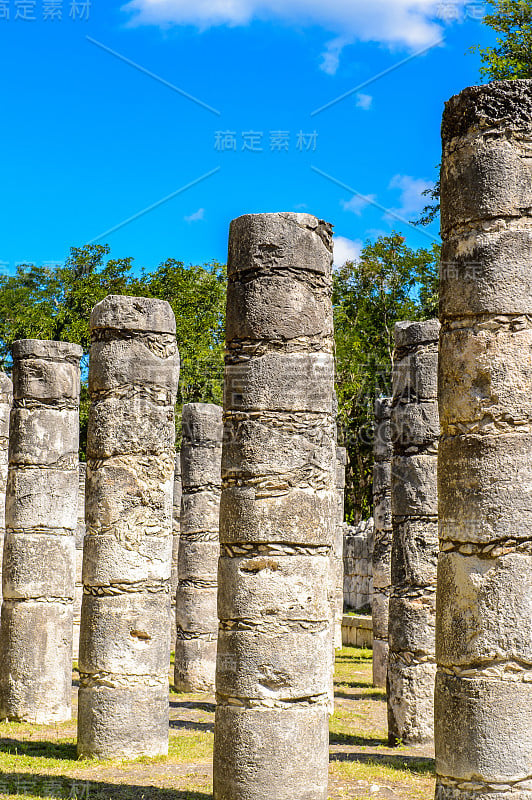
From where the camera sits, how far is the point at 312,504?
877cm

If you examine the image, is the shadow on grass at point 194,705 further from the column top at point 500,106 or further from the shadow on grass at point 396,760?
the column top at point 500,106

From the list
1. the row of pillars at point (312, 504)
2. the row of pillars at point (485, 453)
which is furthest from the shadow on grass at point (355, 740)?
the row of pillars at point (485, 453)

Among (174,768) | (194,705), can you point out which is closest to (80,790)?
(174,768)

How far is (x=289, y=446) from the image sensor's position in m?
8.72

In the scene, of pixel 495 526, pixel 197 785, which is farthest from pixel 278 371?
pixel 197 785

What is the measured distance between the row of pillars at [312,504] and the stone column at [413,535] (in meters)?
0.03

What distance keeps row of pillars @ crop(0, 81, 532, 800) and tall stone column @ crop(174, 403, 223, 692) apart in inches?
158

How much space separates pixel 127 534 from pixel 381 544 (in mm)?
7569

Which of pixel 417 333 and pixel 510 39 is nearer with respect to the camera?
pixel 417 333

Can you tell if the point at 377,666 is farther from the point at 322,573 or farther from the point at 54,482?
the point at 322,573

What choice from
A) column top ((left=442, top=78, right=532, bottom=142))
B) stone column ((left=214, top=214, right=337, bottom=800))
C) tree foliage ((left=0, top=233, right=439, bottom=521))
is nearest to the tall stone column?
stone column ((left=214, top=214, right=337, bottom=800))

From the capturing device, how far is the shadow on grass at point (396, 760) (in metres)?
10.6

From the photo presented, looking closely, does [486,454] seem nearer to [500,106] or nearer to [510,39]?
[500,106]

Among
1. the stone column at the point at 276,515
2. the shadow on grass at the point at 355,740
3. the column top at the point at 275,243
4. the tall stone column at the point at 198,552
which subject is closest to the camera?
the stone column at the point at 276,515
